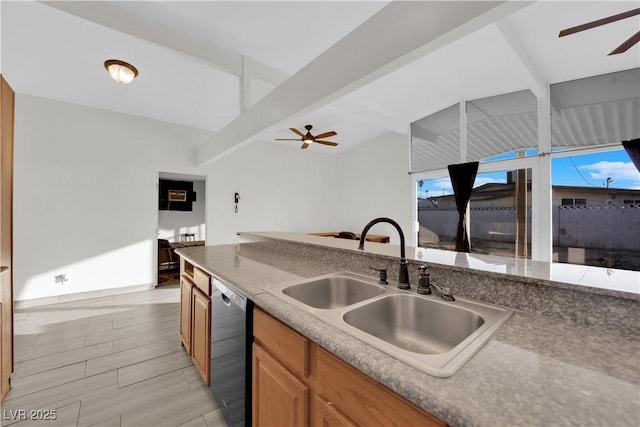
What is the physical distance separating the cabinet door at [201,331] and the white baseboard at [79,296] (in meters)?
2.88

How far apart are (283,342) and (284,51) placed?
3.13 meters

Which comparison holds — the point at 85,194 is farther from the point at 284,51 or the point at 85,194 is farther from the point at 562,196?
the point at 562,196

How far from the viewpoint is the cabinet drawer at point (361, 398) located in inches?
23.9

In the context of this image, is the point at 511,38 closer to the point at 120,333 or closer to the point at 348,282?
the point at 348,282

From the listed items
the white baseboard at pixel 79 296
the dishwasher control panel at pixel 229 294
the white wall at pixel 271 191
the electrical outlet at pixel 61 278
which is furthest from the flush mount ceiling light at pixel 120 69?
the white baseboard at pixel 79 296

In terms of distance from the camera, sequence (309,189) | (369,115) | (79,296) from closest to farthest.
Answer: (79,296)
(369,115)
(309,189)

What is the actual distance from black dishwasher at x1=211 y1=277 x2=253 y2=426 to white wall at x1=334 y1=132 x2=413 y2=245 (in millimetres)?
4514

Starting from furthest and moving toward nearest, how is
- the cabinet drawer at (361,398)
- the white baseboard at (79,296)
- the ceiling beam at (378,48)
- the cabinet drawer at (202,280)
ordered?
the white baseboard at (79,296) → the cabinet drawer at (202,280) → the ceiling beam at (378,48) → the cabinet drawer at (361,398)

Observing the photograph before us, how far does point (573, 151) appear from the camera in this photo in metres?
3.42

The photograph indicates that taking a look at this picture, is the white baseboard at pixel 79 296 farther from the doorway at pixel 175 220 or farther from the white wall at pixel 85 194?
the doorway at pixel 175 220

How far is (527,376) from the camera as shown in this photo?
60 centimetres

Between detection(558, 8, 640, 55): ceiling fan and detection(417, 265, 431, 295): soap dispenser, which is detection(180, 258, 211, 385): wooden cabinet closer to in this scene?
detection(417, 265, 431, 295): soap dispenser

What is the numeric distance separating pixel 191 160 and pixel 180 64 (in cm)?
192

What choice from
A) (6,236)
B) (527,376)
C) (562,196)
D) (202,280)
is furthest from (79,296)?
Answer: (562,196)
